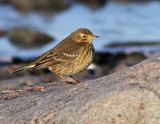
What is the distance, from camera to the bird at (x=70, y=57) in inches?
297

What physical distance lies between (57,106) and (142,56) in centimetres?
1156

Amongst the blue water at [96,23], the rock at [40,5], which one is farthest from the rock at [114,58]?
the rock at [40,5]

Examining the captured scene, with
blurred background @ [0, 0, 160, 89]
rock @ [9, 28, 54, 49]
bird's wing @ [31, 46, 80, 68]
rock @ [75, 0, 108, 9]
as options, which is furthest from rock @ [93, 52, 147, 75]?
rock @ [75, 0, 108, 9]

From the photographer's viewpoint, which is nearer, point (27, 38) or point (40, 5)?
point (27, 38)

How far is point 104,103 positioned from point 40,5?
24.3 metres

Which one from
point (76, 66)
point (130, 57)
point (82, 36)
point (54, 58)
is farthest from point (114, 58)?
point (76, 66)

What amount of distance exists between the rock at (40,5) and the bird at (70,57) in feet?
65.7

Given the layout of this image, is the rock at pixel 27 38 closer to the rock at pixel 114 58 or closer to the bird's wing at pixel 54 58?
the rock at pixel 114 58

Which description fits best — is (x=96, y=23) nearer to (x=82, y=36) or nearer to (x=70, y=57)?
(x=82, y=36)

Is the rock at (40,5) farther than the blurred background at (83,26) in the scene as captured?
Yes

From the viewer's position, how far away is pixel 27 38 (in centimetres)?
2089

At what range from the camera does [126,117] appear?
475cm

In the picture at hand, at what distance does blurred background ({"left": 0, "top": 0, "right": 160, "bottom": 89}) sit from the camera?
16.3 m

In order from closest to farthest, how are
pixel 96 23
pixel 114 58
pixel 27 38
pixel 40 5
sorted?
pixel 114 58 → pixel 27 38 → pixel 96 23 → pixel 40 5
